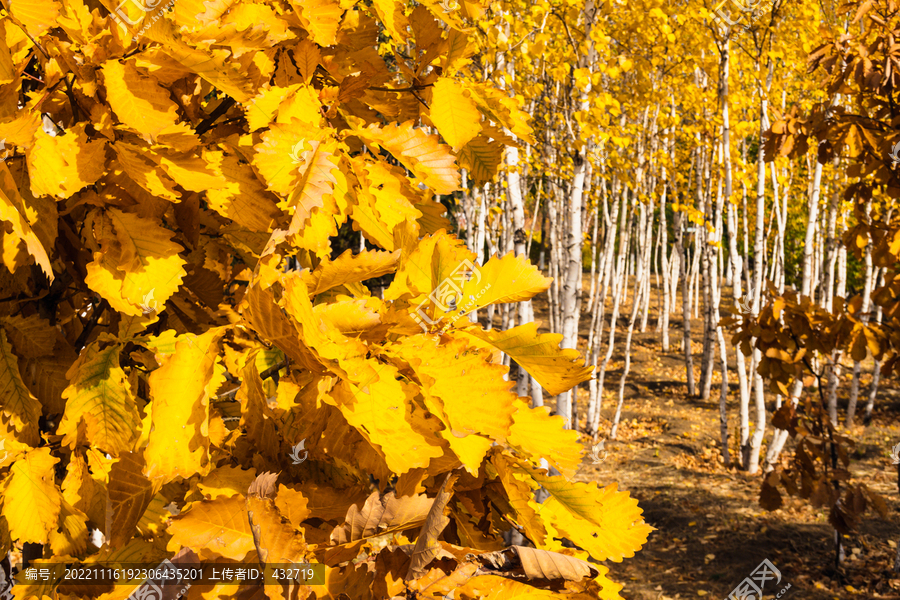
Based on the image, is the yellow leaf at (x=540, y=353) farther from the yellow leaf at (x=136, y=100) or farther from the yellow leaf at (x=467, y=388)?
the yellow leaf at (x=136, y=100)

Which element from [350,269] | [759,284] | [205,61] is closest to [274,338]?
[350,269]

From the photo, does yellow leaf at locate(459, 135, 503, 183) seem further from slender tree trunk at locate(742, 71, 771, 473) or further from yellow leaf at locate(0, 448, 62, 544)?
slender tree trunk at locate(742, 71, 771, 473)

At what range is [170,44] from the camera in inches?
24.4

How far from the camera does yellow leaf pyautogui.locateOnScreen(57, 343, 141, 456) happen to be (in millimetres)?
697

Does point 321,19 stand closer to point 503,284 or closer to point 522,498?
point 503,284

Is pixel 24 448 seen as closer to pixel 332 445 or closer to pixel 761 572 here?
pixel 332 445

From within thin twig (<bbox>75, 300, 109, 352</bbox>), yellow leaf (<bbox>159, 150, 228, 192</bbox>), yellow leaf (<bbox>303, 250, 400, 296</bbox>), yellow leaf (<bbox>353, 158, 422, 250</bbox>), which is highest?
yellow leaf (<bbox>159, 150, 228, 192</bbox>)

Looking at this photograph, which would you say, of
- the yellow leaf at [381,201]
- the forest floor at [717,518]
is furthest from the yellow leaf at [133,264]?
the forest floor at [717,518]

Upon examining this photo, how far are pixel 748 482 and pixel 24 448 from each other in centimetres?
715

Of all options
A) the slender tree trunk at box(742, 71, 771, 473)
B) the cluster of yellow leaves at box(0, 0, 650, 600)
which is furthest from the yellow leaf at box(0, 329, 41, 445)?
the slender tree trunk at box(742, 71, 771, 473)

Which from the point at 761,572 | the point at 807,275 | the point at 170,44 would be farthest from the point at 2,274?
the point at 807,275

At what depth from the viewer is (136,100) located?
64 cm

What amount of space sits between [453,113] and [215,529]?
573 millimetres

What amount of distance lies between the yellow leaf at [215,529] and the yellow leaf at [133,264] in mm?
242
